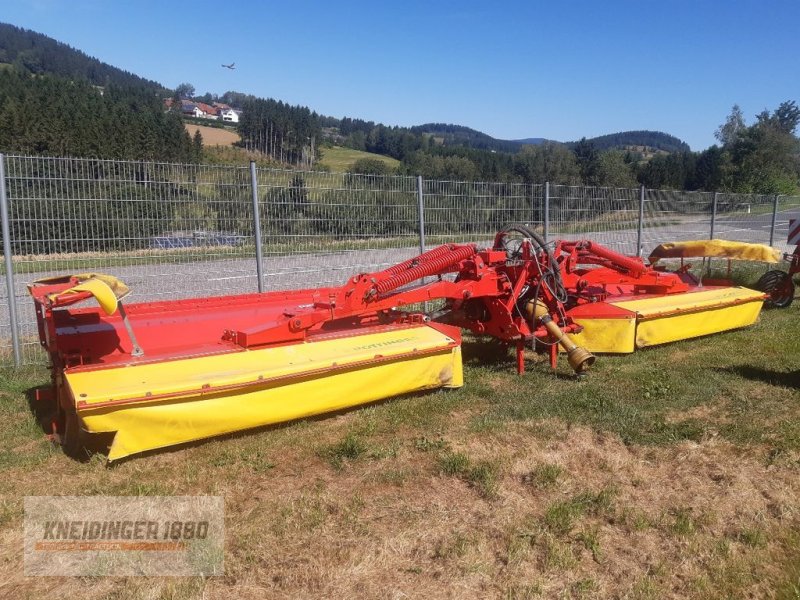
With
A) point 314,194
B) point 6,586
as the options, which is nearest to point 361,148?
point 314,194

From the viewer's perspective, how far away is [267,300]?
5.82m

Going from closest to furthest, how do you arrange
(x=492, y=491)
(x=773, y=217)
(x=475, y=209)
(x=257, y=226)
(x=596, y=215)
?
(x=492, y=491) < (x=257, y=226) < (x=475, y=209) < (x=596, y=215) < (x=773, y=217)

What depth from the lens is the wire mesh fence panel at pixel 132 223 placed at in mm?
6273

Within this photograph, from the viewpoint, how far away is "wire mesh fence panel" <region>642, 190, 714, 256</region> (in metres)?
12.0

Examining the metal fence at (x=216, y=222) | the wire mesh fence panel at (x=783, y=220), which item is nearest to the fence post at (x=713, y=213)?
the wire mesh fence panel at (x=783, y=220)

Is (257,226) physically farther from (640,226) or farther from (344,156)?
(344,156)

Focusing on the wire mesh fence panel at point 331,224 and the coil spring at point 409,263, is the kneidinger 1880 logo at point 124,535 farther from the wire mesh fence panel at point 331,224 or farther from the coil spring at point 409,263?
the wire mesh fence panel at point 331,224

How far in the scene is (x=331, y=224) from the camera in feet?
25.7

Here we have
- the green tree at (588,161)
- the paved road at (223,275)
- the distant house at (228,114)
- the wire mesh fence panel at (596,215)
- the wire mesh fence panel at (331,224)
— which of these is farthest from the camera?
the distant house at (228,114)

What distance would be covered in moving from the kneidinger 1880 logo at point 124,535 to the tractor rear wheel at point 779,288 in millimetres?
8651

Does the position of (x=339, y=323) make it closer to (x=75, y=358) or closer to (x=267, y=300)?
(x=267, y=300)

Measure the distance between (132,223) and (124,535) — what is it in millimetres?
4256

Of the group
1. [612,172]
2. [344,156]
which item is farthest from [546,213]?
[344,156]

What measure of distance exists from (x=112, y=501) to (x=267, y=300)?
257 cm
